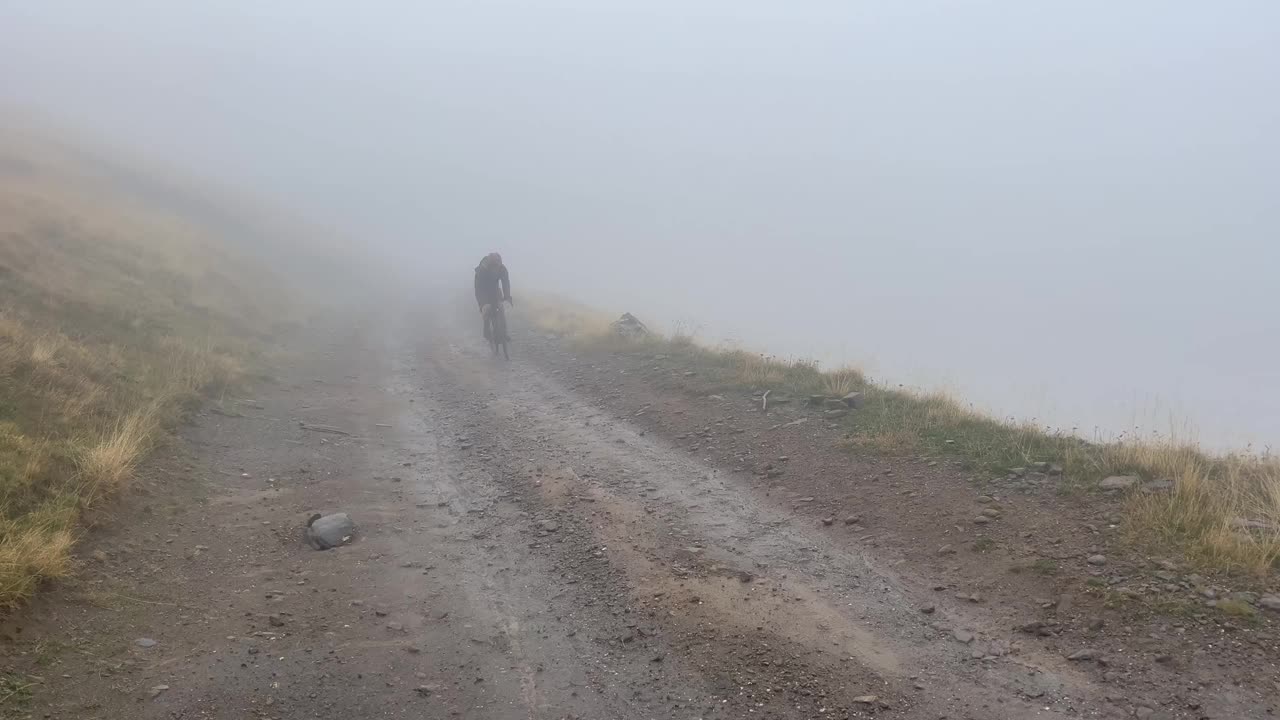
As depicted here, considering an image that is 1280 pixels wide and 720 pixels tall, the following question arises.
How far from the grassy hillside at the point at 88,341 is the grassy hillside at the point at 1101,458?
749 centimetres

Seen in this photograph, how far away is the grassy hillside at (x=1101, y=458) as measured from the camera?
5.20m

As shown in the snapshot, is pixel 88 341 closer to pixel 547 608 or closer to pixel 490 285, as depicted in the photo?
pixel 490 285

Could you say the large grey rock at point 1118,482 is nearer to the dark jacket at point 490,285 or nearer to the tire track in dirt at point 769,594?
the tire track in dirt at point 769,594

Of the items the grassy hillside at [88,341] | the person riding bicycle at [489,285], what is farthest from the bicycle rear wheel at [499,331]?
the grassy hillside at [88,341]

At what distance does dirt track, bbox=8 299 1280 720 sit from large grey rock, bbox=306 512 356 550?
162mm

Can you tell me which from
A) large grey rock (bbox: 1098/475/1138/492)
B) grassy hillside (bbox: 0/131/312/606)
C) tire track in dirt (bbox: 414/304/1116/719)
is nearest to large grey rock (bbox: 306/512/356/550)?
grassy hillside (bbox: 0/131/312/606)

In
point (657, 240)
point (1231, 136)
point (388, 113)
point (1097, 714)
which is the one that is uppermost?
point (1231, 136)

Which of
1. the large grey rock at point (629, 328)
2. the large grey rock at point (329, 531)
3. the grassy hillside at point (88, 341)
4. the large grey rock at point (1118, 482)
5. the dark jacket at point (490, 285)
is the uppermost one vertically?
the dark jacket at point (490, 285)

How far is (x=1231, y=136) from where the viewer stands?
6373 inches

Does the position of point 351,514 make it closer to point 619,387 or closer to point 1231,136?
point 619,387

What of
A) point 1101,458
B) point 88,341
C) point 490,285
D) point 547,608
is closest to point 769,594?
point 547,608

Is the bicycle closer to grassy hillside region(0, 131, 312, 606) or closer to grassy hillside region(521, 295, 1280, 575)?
grassy hillside region(0, 131, 312, 606)

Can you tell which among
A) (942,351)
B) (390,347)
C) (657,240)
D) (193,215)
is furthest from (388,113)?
(390,347)

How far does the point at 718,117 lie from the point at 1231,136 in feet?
383
